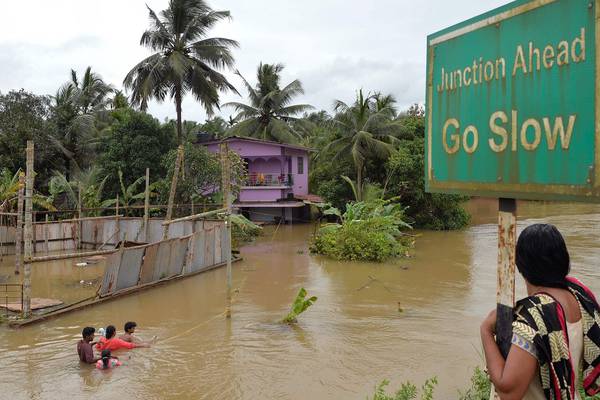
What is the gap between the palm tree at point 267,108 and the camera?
34000 mm

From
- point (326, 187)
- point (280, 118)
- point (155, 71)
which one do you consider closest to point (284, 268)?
point (326, 187)

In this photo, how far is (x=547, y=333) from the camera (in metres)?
1.73

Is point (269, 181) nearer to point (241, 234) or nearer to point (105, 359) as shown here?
point (241, 234)

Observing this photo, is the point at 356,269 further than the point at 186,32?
No

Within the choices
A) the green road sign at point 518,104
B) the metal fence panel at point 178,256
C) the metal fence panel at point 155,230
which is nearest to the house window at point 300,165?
the metal fence panel at point 155,230

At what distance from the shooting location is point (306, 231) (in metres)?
26.5

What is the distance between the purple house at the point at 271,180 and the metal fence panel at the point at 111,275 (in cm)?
1454

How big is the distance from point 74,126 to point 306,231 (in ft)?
42.4

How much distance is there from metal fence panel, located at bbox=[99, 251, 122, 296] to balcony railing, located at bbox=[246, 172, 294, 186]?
16.0 m

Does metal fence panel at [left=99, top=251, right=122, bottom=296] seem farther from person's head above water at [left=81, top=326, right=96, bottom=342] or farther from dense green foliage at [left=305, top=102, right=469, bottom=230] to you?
dense green foliage at [left=305, top=102, right=469, bottom=230]

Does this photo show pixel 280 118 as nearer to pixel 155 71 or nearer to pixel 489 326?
pixel 155 71

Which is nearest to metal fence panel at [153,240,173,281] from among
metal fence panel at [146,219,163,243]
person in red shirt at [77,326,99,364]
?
person in red shirt at [77,326,99,364]

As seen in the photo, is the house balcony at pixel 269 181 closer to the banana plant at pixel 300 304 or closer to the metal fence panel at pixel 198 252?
the metal fence panel at pixel 198 252

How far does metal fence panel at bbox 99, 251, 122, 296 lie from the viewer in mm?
11492
